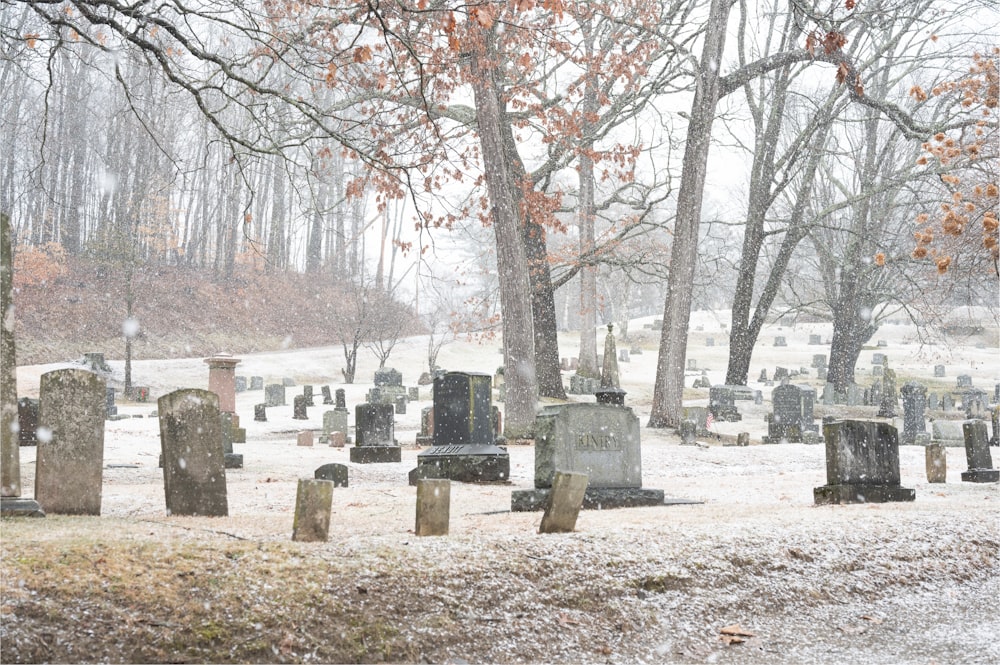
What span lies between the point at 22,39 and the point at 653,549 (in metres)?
7.14

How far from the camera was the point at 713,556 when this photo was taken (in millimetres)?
6270

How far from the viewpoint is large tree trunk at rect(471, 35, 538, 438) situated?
16797 millimetres

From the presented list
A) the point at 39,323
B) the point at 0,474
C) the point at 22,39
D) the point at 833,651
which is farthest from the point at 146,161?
the point at 833,651

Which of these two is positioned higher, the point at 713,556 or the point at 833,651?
the point at 713,556

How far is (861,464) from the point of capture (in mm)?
9461

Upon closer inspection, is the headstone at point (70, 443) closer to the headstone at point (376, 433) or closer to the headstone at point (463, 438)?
the headstone at point (463, 438)

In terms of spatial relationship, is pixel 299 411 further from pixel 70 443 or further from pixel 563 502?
pixel 563 502

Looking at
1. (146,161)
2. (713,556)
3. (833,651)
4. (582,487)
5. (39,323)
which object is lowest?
(833,651)

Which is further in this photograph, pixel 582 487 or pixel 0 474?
pixel 582 487

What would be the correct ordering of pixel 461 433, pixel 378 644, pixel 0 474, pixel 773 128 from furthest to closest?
1. pixel 773 128
2. pixel 461 433
3. pixel 0 474
4. pixel 378 644

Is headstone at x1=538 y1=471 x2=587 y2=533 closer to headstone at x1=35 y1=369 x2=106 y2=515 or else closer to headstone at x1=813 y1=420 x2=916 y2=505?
headstone at x1=35 y1=369 x2=106 y2=515

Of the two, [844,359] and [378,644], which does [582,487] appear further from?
[844,359]

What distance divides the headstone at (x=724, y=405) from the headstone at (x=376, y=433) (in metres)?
12.3

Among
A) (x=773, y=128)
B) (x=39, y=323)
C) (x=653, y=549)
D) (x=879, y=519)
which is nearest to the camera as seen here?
(x=653, y=549)
